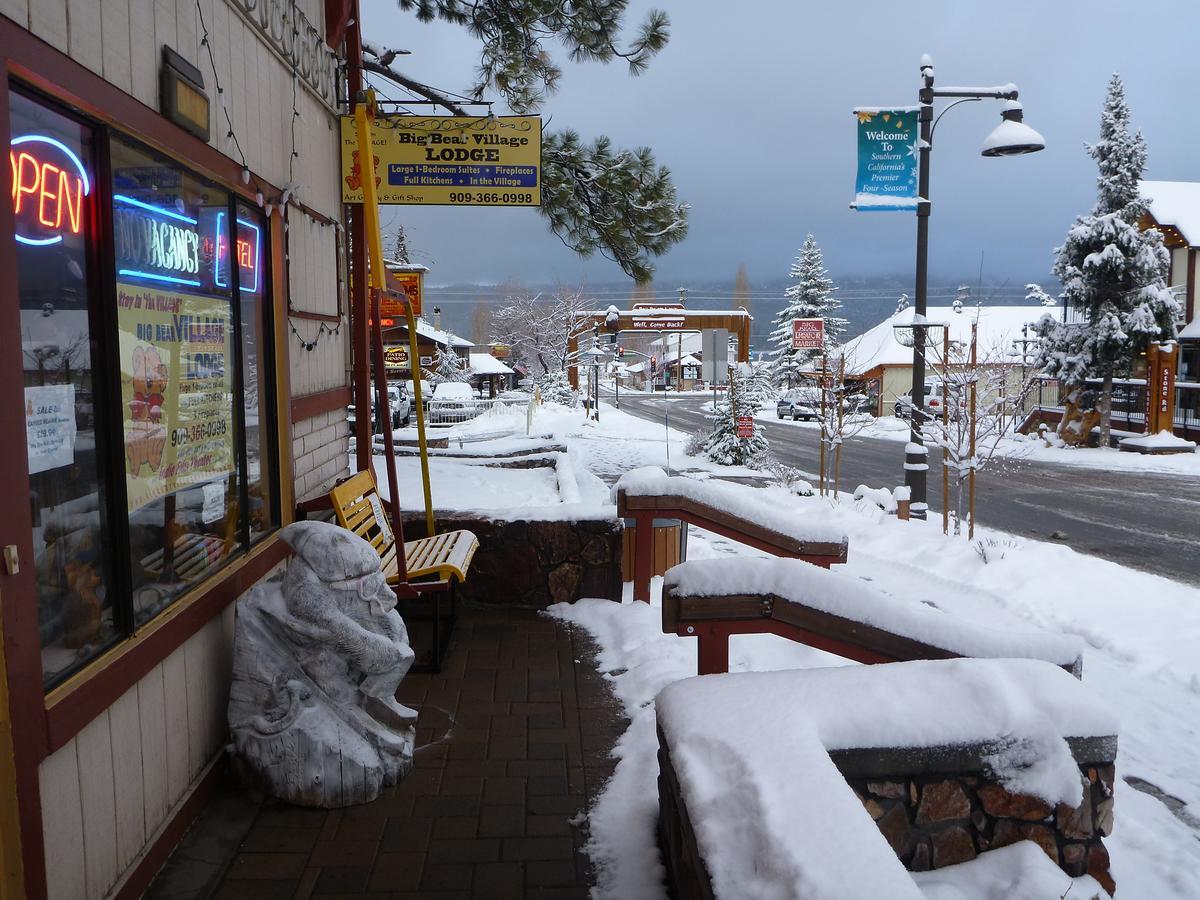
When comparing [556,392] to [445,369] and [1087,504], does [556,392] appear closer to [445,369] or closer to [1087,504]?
[445,369]

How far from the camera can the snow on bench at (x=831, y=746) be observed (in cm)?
213

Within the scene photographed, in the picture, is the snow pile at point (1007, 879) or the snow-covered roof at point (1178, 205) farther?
the snow-covered roof at point (1178, 205)

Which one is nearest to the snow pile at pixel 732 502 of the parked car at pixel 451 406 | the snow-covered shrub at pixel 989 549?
the snow-covered shrub at pixel 989 549

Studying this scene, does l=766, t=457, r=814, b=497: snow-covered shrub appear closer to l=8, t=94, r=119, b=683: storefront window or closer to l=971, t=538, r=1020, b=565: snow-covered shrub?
l=971, t=538, r=1020, b=565: snow-covered shrub

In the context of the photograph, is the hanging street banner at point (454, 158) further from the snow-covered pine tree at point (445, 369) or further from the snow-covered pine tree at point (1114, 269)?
the snow-covered pine tree at point (445, 369)

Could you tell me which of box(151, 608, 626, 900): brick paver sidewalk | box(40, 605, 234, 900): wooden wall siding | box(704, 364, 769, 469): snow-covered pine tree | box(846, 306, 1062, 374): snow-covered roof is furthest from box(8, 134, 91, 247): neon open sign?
box(846, 306, 1062, 374): snow-covered roof

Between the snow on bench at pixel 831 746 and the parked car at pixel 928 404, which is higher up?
the parked car at pixel 928 404

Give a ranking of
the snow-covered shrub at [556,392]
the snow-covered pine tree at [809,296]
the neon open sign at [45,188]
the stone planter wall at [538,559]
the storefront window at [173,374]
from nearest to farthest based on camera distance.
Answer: the neon open sign at [45,188]
the storefront window at [173,374]
the stone planter wall at [538,559]
the snow-covered shrub at [556,392]
the snow-covered pine tree at [809,296]

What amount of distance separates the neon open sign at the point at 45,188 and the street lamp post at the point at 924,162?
9.67 metres

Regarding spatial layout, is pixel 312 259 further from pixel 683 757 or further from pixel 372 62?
pixel 683 757

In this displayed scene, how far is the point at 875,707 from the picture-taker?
9.11ft

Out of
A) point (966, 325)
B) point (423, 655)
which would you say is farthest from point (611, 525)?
point (966, 325)

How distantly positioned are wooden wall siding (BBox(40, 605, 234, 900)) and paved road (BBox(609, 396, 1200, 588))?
9.46m

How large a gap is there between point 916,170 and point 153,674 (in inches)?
407
